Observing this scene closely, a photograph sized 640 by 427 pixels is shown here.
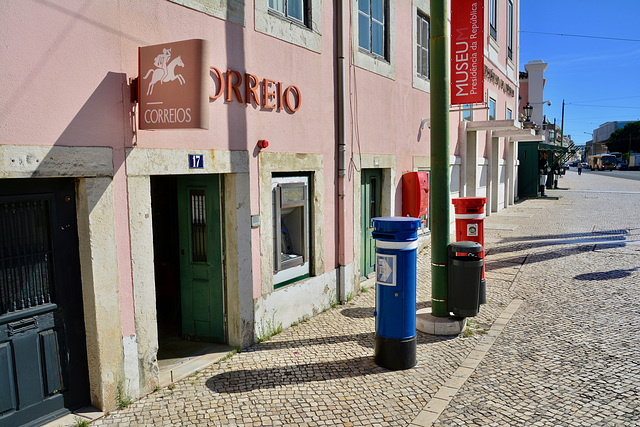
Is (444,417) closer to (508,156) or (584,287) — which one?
(584,287)

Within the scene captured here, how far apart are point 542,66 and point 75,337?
39173 millimetres

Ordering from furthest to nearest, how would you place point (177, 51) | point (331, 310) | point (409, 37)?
point (409, 37), point (331, 310), point (177, 51)

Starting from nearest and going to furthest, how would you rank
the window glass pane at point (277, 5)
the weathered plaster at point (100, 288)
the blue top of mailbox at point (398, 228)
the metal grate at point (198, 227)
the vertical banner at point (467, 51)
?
1. the weathered plaster at point (100, 288)
2. the blue top of mailbox at point (398, 228)
3. the metal grate at point (198, 227)
4. the window glass pane at point (277, 5)
5. the vertical banner at point (467, 51)

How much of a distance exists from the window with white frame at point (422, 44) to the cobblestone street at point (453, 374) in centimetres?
493

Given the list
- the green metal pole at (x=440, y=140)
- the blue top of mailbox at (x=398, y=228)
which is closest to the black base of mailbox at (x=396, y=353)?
the blue top of mailbox at (x=398, y=228)

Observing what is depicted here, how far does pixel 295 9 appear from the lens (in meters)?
6.93

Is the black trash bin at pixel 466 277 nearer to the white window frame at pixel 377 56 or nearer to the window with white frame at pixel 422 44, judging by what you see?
the white window frame at pixel 377 56

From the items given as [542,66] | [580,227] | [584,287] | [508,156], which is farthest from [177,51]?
[542,66]

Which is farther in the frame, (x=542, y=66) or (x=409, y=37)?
(x=542, y=66)

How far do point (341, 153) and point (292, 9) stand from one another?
7.12ft

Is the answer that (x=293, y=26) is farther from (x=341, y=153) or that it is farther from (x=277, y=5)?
(x=341, y=153)

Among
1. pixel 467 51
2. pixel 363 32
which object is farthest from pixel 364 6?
pixel 467 51

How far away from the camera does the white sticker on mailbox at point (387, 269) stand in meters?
5.43

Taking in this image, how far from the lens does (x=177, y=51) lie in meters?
4.22
